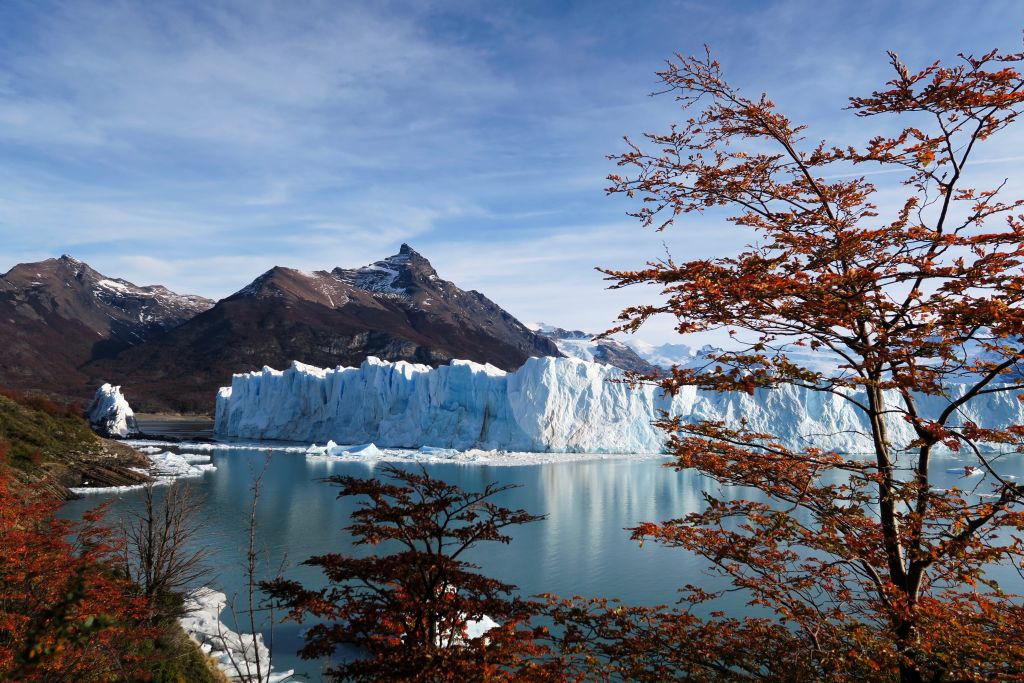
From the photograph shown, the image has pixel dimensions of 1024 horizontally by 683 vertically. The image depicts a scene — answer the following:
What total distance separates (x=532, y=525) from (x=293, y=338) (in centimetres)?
8548

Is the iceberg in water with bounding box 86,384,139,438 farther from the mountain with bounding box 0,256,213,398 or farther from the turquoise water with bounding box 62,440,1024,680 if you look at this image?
the mountain with bounding box 0,256,213,398

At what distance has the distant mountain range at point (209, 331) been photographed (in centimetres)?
8925

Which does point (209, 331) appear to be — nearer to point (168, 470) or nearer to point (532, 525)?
point (168, 470)

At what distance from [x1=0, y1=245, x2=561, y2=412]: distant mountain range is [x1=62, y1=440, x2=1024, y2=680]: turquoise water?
205 ft

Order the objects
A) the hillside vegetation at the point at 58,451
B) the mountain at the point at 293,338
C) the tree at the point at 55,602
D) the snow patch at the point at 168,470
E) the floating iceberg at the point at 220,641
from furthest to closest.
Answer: the mountain at the point at 293,338
the snow patch at the point at 168,470
the hillside vegetation at the point at 58,451
the floating iceberg at the point at 220,641
the tree at the point at 55,602

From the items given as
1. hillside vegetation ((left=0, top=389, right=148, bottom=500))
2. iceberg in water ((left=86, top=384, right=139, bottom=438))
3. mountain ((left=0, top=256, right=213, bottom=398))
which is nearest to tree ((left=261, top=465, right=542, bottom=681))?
hillside vegetation ((left=0, top=389, right=148, bottom=500))

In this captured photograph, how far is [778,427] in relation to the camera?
39094 millimetres

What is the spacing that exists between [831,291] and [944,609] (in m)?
2.34

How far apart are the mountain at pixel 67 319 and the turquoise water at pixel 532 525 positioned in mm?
69010

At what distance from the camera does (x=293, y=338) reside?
97.8 meters

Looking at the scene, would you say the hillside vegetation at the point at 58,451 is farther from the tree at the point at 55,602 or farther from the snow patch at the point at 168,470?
the tree at the point at 55,602

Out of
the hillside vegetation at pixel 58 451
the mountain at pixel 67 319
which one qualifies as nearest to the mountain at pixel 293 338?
the mountain at pixel 67 319

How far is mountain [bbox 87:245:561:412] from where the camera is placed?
299ft

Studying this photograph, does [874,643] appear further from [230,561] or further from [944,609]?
[230,561]
